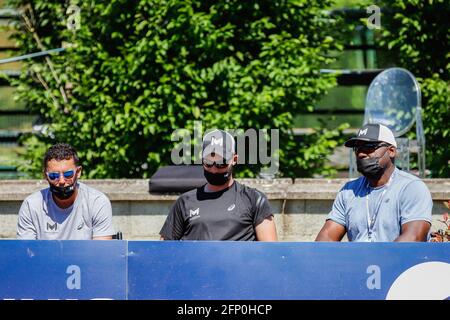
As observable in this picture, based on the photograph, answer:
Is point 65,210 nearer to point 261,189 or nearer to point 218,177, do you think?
point 218,177

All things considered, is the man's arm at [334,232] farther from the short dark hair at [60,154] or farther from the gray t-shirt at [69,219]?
the short dark hair at [60,154]

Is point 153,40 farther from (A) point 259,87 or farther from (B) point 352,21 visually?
(B) point 352,21

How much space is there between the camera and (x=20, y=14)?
13656mm

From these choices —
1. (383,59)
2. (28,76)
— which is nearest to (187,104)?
(28,76)

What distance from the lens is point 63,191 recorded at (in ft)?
22.9

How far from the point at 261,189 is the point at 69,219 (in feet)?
9.90

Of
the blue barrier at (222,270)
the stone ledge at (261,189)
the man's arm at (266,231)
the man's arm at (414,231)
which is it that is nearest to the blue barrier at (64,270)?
the blue barrier at (222,270)

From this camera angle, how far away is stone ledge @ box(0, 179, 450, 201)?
31.3 ft

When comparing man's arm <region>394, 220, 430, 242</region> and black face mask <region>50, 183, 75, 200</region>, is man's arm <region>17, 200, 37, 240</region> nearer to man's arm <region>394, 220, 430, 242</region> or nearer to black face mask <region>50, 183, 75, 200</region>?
black face mask <region>50, 183, 75, 200</region>

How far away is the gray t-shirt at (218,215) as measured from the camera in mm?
6906

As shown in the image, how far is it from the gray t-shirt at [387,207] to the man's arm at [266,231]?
0.54 m

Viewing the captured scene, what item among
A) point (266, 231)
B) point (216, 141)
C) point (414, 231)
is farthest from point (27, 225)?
point (414, 231)
